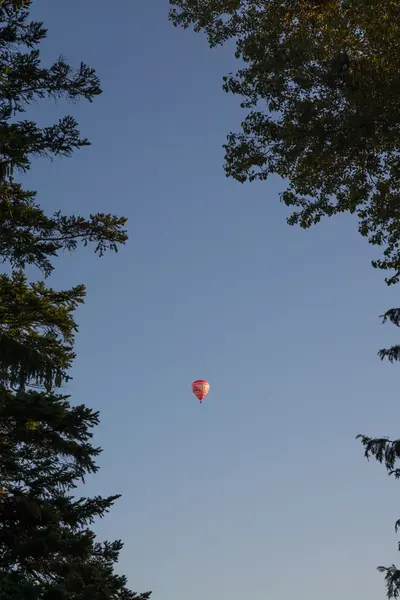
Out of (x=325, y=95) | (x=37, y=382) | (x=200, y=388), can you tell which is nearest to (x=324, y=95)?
(x=325, y=95)

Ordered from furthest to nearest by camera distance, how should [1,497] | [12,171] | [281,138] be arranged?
[281,138], [1,497], [12,171]

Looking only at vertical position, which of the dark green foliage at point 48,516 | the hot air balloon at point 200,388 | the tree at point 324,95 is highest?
the hot air balloon at point 200,388

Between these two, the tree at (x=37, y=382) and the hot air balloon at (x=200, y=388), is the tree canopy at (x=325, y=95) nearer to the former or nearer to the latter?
the tree at (x=37, y=382)

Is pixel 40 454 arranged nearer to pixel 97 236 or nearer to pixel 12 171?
pixel 97 236

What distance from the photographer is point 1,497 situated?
539 inches

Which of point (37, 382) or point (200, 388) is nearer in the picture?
point (37, 382)

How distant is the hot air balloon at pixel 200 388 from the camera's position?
178ft

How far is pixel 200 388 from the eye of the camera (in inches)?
2167

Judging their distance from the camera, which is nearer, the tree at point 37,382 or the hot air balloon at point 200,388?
the tree at point 37,382

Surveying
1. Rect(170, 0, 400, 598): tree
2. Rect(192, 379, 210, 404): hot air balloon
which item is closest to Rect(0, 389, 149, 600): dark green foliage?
Rect(170, 0, 400, 598): tree

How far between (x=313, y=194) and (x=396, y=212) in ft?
7.48

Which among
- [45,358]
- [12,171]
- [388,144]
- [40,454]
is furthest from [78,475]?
[388,144]

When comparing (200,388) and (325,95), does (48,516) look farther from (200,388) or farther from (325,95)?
(200,388)

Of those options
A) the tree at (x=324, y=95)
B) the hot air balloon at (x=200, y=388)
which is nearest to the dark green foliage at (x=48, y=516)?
the tree at (x=324, y=95)
